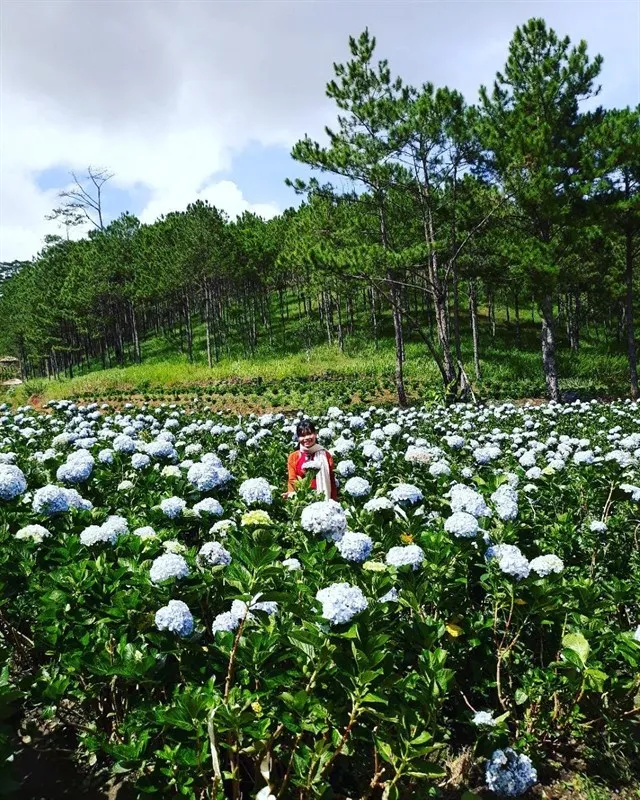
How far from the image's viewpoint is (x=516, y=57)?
16.8 metres

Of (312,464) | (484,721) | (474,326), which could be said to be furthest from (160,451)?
(474,326)

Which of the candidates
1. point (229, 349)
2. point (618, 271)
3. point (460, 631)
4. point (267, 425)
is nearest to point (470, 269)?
point (618, 271)

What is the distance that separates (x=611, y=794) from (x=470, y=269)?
17812 mm

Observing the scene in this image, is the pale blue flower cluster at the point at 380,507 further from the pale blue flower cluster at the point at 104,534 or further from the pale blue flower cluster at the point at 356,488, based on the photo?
the pale blue flower cluster at the point at 104,534

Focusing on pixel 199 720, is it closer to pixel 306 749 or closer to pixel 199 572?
pixel 306 749

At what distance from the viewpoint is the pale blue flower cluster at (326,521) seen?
232cm

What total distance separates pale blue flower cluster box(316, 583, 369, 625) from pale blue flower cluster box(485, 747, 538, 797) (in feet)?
3.16

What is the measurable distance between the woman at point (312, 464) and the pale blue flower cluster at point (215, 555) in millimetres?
1837

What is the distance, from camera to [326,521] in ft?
7.61

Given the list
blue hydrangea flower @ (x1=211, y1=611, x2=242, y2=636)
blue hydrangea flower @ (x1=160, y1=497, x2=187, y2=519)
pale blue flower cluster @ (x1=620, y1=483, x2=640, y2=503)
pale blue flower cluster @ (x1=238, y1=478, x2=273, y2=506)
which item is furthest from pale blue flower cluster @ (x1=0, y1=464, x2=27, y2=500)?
pale blue flower cluster @ (x1=620, y1=483, x2=640, y2=503)

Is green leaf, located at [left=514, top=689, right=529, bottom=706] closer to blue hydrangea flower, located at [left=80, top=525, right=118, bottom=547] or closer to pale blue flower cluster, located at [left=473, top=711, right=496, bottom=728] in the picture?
pale blue flower cluster, located at [left=473, top=711, right=496, bottom=728]

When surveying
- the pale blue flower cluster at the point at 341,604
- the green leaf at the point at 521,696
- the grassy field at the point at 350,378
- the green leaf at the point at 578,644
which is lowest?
the grassy field at the point at 350,378

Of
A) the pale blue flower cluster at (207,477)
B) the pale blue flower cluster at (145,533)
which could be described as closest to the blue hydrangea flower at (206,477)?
the pale blue flower cluster at (207,477)

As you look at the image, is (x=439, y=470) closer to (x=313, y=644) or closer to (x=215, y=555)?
(x=215, y=555)
